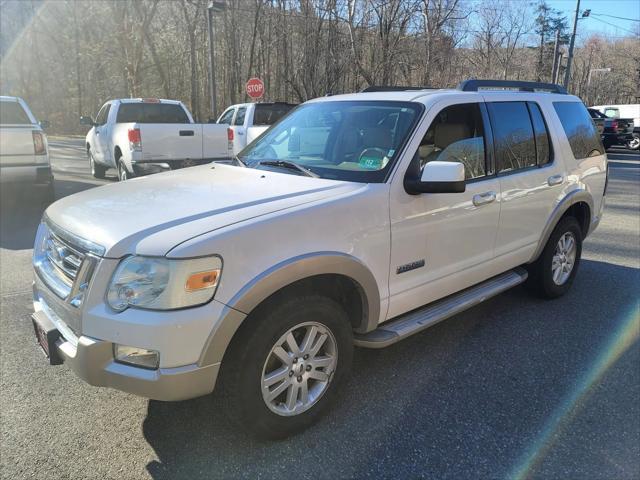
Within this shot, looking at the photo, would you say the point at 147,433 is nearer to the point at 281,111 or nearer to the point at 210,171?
the point at 210,171

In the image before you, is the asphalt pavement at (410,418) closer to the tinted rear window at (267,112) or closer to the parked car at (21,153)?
the parked car at (21,153)

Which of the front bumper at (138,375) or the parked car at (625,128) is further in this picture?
the parked car at (625,128)

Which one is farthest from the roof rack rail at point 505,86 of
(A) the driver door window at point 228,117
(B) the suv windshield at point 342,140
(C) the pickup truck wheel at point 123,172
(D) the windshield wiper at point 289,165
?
(A) the driver door window at point 228,117

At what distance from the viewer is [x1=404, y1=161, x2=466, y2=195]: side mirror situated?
9.58 feet

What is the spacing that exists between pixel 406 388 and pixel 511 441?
28.6 inches

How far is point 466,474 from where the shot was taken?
2.51 meters

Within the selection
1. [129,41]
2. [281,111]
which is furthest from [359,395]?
[129,41]

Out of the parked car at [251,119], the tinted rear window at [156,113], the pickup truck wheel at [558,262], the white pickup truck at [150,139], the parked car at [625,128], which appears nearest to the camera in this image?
the pickup truck wheel at [558,262]

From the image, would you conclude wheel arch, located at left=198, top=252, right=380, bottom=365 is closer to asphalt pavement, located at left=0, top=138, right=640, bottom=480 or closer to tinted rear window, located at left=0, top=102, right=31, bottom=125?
asphalt pavement, located at left=0, top=138, right=640, bottom=480

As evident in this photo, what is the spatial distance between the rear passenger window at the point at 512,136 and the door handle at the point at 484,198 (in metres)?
0.28

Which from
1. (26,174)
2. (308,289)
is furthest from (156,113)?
(308,289)

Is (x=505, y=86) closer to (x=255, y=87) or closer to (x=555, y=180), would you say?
(x=555, y=180)

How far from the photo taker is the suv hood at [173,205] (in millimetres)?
2332

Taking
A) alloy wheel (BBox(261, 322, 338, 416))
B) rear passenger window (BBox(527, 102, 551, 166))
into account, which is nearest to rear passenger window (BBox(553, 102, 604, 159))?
rear passenger window (BBox(527, 102, 551, 166))
